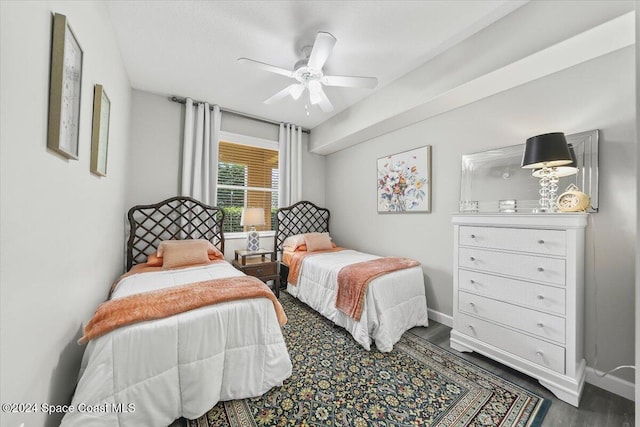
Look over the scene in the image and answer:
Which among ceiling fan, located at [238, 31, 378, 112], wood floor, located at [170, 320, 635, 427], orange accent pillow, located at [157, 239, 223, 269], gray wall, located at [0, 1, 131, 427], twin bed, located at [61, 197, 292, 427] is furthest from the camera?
orange accent pillow, located at [157, 239, 223, 269]

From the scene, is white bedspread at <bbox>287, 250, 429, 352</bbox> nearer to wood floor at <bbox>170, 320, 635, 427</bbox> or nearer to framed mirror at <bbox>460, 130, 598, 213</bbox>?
wood floor at <bbox>170, 320, 635, 427</bbox>

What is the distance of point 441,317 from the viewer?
8.59ft

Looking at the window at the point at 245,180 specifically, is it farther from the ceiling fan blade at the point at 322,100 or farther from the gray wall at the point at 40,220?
the gray wall at the point at 40,220

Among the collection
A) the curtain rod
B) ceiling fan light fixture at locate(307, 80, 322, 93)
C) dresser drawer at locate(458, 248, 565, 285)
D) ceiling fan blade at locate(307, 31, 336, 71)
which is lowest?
dresser drawer at locate(458, 248, 565, 285)

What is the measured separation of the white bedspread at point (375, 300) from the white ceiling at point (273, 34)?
7.04 feet

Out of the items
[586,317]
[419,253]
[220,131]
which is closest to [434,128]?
[419,253]

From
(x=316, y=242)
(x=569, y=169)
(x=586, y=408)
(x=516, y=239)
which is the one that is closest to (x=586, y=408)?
(x=586, y=408)

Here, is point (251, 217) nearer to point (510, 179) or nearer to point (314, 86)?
point (314, 86)

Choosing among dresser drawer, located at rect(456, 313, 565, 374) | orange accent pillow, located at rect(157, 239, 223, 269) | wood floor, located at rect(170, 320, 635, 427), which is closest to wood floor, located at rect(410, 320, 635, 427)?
wood floor, located at rect(170, 320, 635, 427)

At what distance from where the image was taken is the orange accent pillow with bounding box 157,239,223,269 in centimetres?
251

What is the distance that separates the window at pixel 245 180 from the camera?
3.53 m

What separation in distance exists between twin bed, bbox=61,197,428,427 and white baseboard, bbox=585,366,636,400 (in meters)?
1.16

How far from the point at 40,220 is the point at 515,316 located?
280 cm

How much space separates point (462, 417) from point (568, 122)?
7.31 ft
